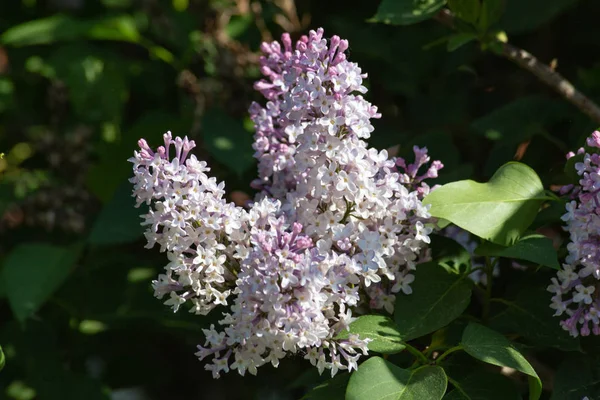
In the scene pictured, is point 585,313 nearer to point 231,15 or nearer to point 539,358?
point 539,358

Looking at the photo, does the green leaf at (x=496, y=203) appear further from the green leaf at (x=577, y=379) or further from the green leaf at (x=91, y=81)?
the green leaf at (x=91, y=81)

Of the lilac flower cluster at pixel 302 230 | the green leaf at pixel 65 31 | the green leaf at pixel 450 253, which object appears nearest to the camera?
the lilac flower cluster at pixel 302 230

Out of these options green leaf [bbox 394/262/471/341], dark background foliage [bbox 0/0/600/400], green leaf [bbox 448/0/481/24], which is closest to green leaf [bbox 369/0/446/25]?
green leaf [bbox 448/0/481/24]

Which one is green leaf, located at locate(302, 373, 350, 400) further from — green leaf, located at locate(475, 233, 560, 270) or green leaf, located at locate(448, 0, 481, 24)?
green leaf, located at locate(448, 0, 481, 24)

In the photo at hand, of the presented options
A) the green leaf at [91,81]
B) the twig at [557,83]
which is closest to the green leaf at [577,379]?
the twig at [557,83]

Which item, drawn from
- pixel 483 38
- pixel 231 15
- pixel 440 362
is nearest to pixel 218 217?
pixel 440 362

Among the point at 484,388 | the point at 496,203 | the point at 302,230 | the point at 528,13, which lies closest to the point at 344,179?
the point at 302,230

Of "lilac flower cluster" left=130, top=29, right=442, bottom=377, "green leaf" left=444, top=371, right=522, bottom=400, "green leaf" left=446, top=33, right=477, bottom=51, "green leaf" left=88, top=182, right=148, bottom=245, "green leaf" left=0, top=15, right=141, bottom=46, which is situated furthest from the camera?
"green leaf" left=0, top=15, right=141, bottom=46
